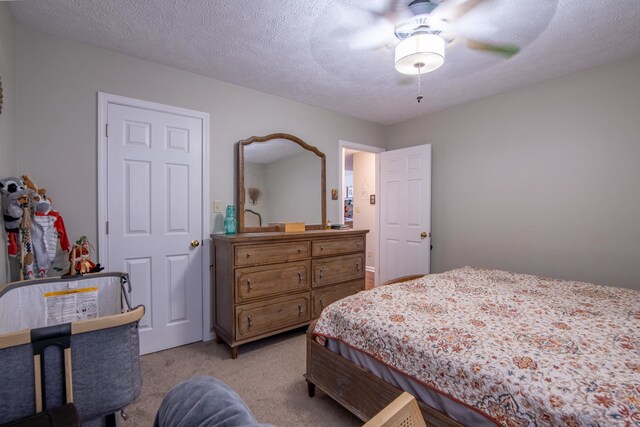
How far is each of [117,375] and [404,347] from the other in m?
1.18

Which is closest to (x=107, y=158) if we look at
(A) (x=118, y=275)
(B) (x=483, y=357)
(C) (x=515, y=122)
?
(A) (x=118, y=275)

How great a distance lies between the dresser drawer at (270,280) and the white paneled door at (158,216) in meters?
0.56

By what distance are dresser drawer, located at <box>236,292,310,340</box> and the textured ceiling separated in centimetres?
204

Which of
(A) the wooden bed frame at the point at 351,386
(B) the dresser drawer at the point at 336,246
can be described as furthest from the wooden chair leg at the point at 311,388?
(B) the dresser drawer at the point at 336,246

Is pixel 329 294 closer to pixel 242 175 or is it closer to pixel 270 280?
pixel 270 280

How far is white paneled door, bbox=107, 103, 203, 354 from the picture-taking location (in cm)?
233

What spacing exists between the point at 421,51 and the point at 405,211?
2289 millimetres

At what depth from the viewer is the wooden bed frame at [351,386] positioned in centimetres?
125

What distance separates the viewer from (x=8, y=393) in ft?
3.12

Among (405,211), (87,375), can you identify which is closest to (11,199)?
(87,375)

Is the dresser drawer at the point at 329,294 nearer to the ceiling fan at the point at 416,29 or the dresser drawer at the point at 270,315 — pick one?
the dresser drawer at the point at 270,315

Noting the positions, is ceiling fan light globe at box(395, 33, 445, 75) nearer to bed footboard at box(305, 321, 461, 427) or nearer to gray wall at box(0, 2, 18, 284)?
bed footboard at box(305, 321, 461, 427)

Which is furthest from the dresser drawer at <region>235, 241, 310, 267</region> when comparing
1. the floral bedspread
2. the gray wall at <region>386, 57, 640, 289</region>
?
the gray wall at <region>386, 57, 640, 289</region>

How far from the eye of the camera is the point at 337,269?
3.04 meters
